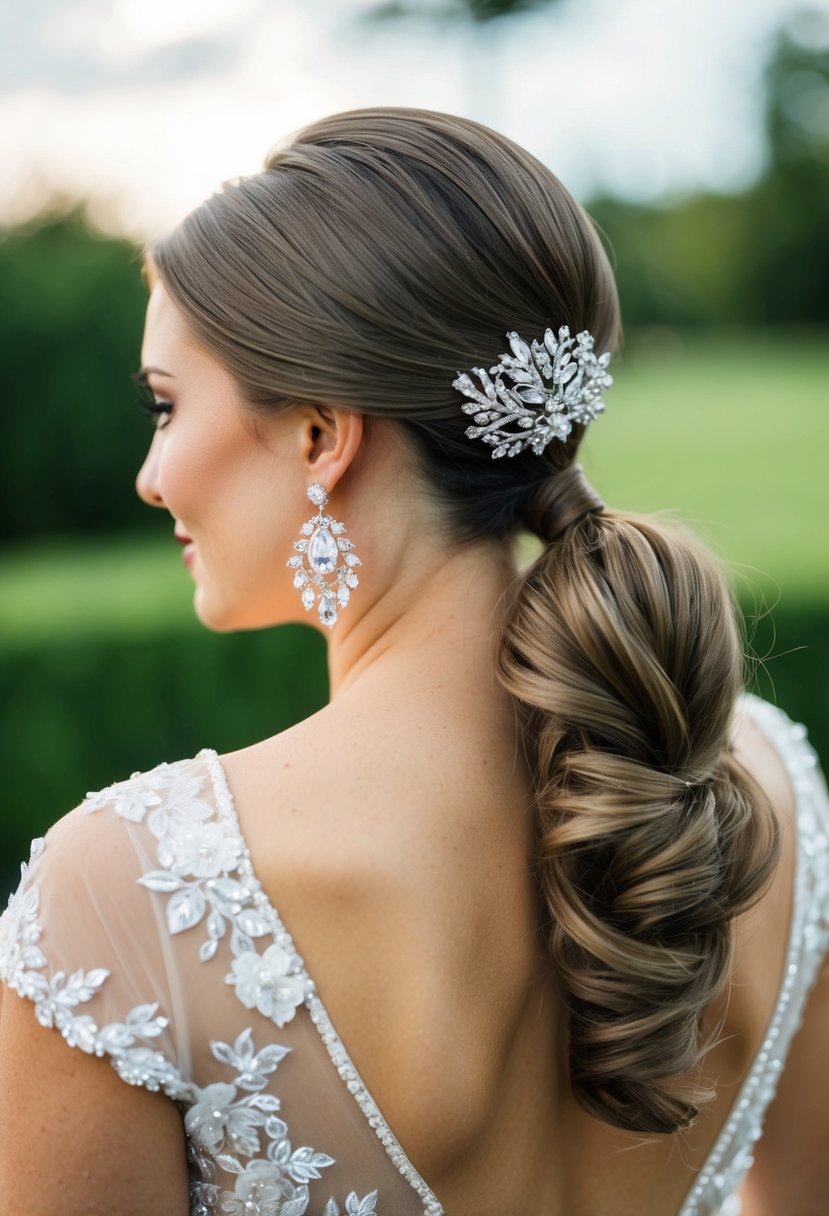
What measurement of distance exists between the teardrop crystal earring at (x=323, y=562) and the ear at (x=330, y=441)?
0.09 feet

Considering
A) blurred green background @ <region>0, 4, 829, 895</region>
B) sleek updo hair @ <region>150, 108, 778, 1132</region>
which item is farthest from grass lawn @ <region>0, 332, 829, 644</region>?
sleek updo hair @ <region>150, 108, 778, 1132</region>

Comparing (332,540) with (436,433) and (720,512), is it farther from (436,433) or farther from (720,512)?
(720,512)

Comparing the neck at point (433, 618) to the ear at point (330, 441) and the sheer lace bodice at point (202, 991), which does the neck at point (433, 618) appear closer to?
the ear at point (330, 441)

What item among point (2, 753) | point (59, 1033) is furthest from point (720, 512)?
point (59, 1033)

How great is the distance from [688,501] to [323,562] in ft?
23.6

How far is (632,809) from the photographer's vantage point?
152 cm

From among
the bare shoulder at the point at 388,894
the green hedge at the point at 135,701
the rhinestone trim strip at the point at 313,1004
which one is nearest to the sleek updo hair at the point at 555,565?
the bare shoulder at the point at 388,894

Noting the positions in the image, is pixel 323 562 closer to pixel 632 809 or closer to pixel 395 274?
pixel 395 274

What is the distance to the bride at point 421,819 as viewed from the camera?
137 cm

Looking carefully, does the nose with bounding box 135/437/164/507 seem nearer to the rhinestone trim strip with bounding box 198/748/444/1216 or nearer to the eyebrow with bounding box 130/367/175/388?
the eyebrow with bounding box 130/367/175/388

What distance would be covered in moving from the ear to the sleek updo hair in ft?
0.09

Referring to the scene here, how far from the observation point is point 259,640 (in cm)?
512

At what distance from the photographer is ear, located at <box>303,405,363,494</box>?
5.33ft

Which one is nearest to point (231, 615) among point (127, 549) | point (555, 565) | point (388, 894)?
point (555, 565)
